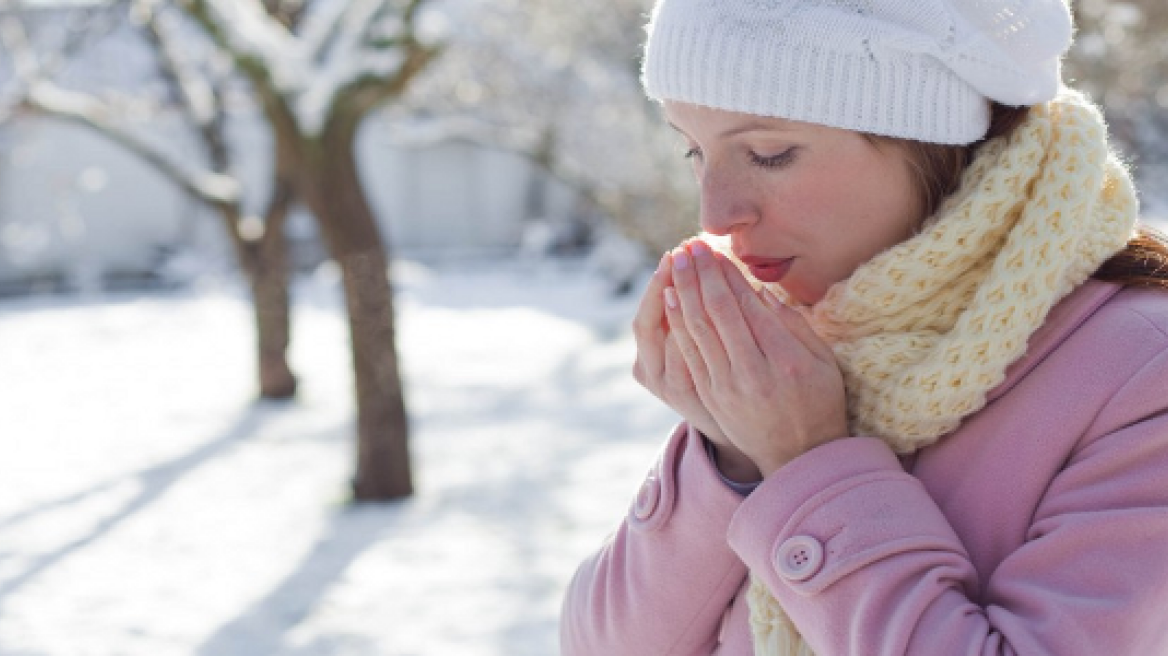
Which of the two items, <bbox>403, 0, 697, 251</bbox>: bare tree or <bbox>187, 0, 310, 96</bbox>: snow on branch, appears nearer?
<bbox>187, 0, 310, 96</bbox>: snow on branch

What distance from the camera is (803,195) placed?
1135mm

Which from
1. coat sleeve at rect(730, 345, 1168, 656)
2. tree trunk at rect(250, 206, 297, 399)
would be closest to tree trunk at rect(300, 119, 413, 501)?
tree trunk at rect(250, 206, 297, 399)

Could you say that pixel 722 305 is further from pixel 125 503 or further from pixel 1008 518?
pixel 125 503

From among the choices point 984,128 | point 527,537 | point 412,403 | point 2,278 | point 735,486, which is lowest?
point 2,278

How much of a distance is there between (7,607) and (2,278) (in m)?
16.5

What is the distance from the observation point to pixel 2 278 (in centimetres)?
1970

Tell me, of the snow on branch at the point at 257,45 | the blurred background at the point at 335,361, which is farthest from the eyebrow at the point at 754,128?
the snow on branch at the point at 257,45

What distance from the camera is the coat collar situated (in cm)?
108

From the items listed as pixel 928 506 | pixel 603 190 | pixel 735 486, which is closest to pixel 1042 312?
pixel 928 506

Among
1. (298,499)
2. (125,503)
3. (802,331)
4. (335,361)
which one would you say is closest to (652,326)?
(802,331)

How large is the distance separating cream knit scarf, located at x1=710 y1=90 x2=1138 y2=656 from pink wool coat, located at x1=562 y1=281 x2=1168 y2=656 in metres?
0.04

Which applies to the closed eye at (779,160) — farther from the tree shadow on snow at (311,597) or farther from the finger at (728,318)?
the tree shadow on snow at (311,597)

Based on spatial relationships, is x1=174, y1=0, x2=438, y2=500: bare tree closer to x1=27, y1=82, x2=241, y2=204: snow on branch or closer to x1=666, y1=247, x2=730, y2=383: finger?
x1=27, y1=82, x2=241, y2=204: snow on branch

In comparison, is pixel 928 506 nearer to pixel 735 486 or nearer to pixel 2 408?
pixel 735 486
